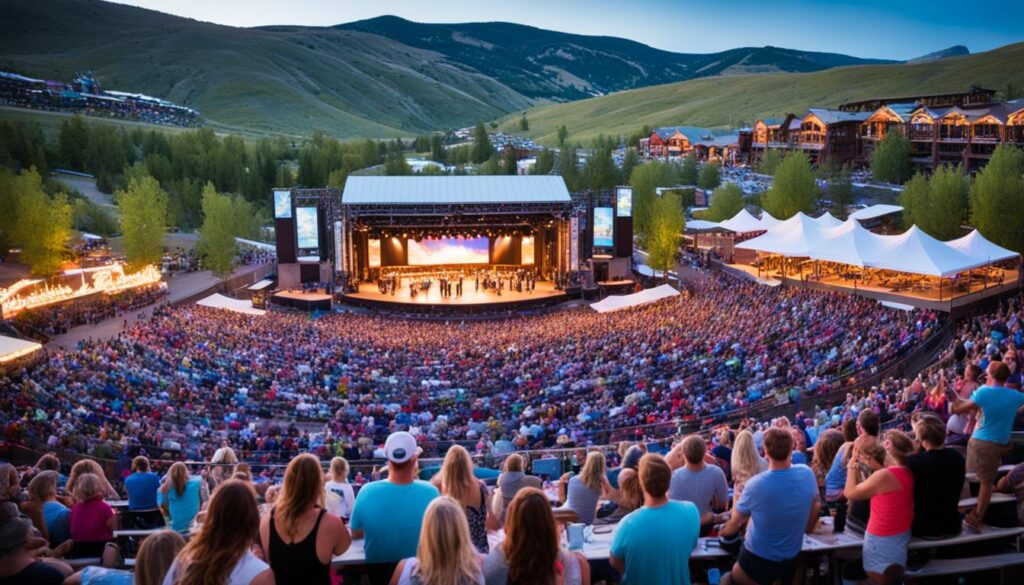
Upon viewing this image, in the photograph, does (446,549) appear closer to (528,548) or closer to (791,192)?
(528,548)

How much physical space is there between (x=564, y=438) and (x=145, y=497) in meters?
8.48

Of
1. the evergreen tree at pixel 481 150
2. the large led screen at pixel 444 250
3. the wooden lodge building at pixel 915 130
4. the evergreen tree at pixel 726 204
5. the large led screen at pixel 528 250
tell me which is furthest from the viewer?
the evergreen tree at pixel 481 150

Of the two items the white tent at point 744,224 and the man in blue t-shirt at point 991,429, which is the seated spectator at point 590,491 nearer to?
the man in blue t-shirt at point 991,429

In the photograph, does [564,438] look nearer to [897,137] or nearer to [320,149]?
[897,137]

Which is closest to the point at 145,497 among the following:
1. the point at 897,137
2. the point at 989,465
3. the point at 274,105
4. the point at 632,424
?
the point at 989,465

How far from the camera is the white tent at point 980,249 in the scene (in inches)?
1024

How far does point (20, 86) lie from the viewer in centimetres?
13362

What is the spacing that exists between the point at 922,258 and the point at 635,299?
1079 centimetres

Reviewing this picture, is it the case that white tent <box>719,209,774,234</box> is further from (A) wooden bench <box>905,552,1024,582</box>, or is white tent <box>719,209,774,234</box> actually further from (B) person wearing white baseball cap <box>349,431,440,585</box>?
(B) person wearing white baseball cap <box>349,431,440,585</box>

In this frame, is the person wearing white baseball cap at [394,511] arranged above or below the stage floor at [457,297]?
above

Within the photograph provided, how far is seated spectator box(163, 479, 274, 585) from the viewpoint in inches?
142

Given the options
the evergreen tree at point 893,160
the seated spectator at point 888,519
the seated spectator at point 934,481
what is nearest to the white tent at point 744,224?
the evergreen tree at point 893,160

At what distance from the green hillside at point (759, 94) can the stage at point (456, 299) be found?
3551 inches

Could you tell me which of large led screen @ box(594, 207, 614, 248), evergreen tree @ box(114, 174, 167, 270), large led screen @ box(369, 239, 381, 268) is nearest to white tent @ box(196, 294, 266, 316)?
large led screen @ box(369, 239, 381, 268)
